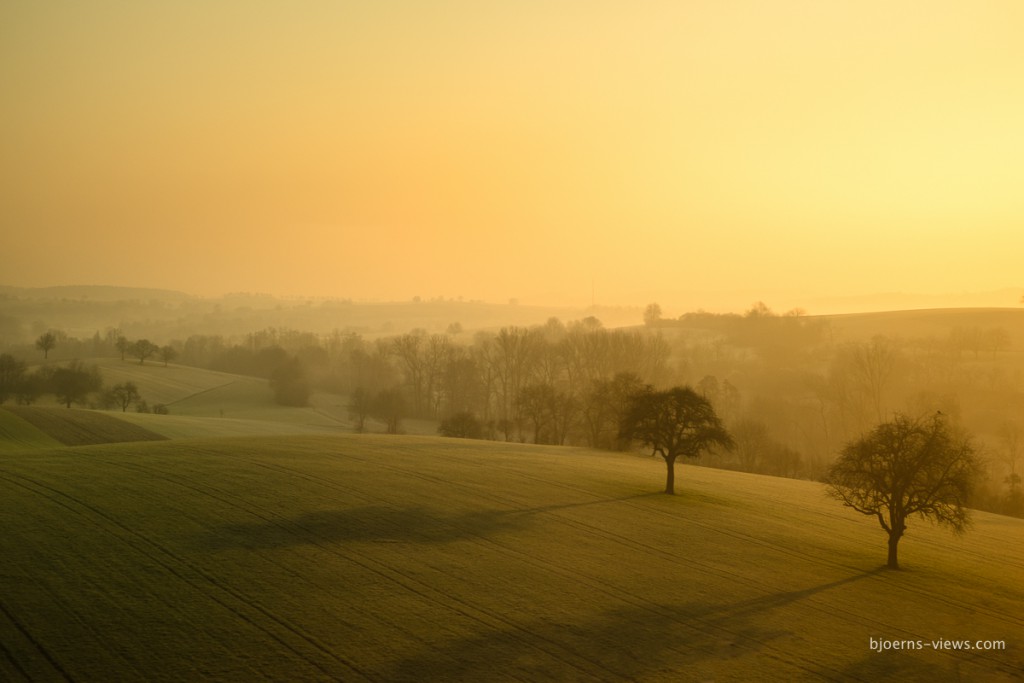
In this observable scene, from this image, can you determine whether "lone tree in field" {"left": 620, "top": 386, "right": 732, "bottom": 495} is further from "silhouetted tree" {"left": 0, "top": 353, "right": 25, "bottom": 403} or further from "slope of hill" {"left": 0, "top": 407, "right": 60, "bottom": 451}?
"silhouetted tree" {"left": 0, "top": 353, "right": 25, "bottom": 403}

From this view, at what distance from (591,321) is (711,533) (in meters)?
161

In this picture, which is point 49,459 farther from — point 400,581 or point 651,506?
point 651,506

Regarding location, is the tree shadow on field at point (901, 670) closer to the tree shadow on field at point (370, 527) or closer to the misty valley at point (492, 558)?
the misty valley at point (492, 558)

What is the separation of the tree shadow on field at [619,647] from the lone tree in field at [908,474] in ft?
39.9

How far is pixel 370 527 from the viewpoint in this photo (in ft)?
105

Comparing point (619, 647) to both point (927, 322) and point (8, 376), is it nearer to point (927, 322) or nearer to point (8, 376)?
point (8, 376)

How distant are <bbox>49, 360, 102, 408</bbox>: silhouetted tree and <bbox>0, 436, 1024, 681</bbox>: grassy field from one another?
189 feet

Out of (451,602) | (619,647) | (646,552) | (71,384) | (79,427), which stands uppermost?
(71,384)

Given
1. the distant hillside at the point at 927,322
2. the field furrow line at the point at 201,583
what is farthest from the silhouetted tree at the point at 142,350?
the distant hillside at the point at 927,322

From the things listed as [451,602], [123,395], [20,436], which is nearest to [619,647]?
[451,602]

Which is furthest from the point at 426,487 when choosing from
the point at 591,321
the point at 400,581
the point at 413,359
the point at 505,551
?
the point at 591,321

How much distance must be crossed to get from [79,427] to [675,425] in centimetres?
5101

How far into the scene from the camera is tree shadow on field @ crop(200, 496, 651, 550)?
29344 mm

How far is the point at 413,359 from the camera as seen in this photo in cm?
12950
